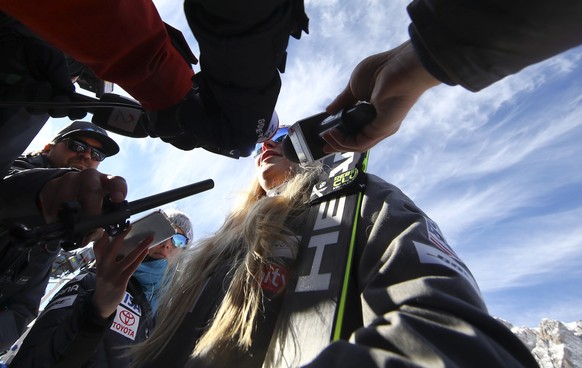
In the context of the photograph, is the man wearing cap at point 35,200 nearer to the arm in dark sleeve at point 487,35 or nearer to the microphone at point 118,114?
Result: the microphone at point 118,114

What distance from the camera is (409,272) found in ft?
3.13

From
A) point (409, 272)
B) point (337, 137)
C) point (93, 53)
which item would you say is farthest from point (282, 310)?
point (93, 53)

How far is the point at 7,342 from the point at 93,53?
270 centimetres

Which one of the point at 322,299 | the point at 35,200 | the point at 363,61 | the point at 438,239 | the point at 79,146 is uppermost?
the point at 79,146

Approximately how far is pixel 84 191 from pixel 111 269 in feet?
2.04

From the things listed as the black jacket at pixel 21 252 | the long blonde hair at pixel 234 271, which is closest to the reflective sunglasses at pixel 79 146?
→ the black jacket at pixel 21 252

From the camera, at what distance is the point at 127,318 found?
2688 millimetres

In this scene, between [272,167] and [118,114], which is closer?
[118,114]

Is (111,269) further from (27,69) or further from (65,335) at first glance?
(27,69)

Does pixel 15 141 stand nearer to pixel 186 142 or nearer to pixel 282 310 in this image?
pixel 186 142

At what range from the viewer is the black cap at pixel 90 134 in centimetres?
291

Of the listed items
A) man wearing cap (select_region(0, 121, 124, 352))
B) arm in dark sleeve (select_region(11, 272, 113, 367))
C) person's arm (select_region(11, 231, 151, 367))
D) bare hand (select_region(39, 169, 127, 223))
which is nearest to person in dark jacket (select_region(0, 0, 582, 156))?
bare hand (select_region(39, 169, 127, 223))

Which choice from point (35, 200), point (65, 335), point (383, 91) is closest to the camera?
point (383, 91)

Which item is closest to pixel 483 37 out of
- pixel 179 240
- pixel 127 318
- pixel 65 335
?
pixel 65 335
